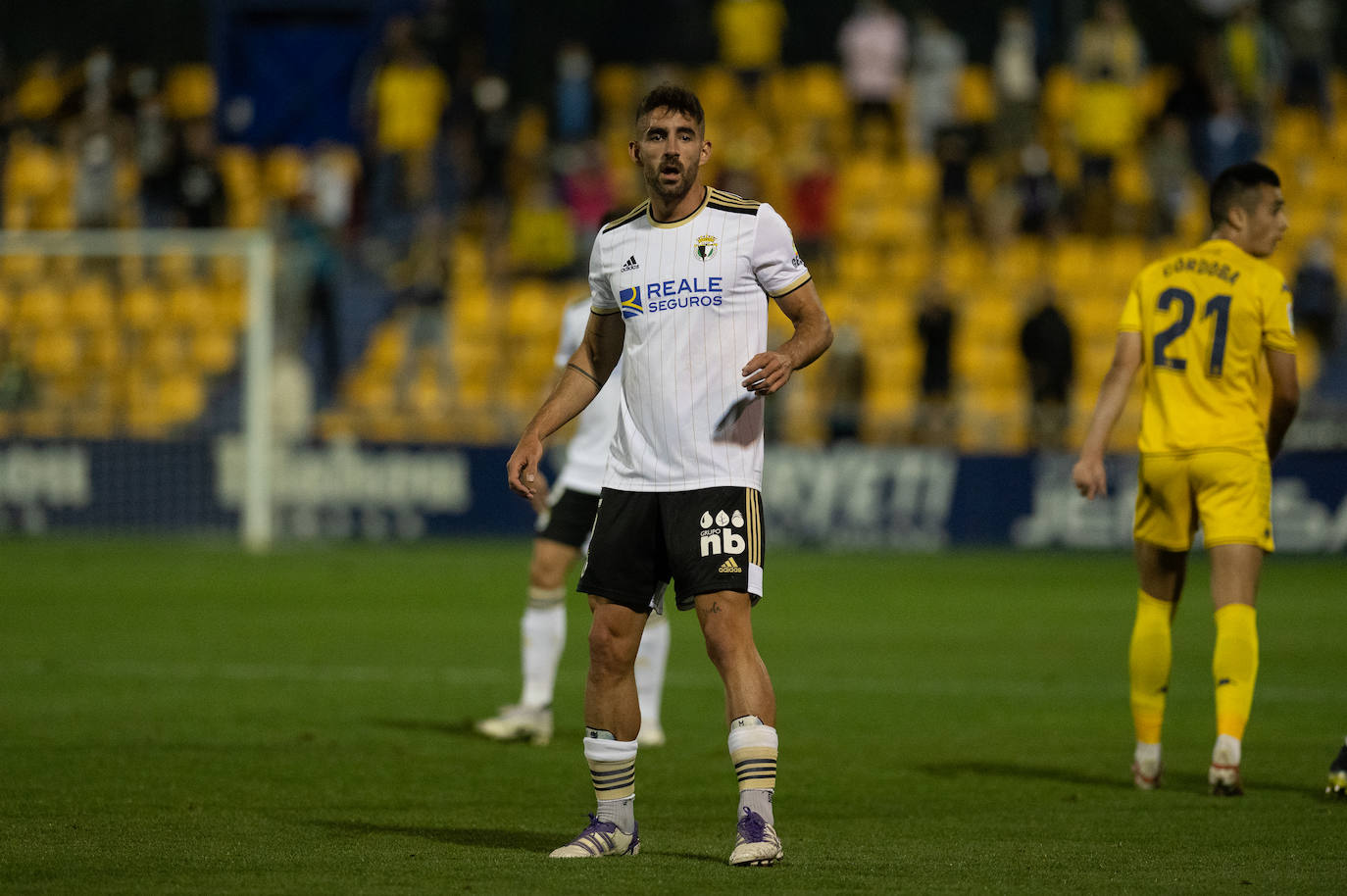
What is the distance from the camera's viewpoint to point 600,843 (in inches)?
228

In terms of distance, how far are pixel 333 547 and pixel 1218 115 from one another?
11343mm

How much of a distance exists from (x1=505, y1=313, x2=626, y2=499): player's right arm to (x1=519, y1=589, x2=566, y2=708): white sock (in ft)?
9.78

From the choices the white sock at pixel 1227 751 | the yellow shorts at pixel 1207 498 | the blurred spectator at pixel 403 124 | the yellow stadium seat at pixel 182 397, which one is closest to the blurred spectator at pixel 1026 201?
the blurred spectator at pixel 403 124

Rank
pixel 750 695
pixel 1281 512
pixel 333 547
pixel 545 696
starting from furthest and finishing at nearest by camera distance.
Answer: pixel 333 547
pixel 1281 512
pixel 545 696
pixel 750 695

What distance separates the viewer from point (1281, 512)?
752 inches

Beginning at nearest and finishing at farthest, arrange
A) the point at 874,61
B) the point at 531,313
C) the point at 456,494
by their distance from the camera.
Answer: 1. the point at 456,494
2. the point at 531,313
3. the point at 874,61

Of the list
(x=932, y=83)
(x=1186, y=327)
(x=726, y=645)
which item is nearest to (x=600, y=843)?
(x=726, y=645)

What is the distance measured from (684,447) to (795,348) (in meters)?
0.45

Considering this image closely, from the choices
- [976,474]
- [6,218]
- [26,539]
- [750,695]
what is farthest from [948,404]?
[750,695]

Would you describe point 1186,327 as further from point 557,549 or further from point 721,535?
point 557,549

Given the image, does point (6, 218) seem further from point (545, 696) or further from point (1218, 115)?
point (545, 696)

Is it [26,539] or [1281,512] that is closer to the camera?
[1281,512]

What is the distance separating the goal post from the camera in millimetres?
20359

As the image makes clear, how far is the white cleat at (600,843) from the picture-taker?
18.9 feet
